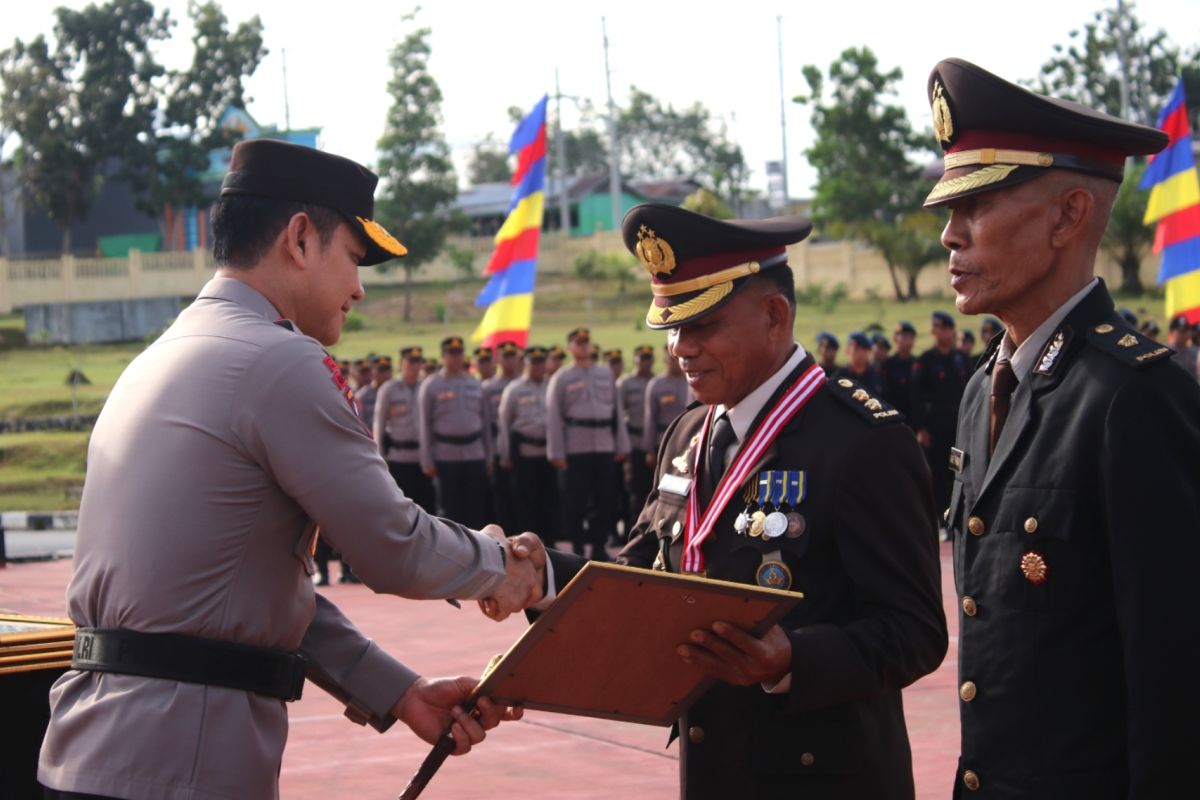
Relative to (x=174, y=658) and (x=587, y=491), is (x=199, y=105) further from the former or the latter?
(x=174, y=658)

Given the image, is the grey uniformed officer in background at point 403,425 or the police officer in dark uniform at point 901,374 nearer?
the grey uniformed officer in background at point 403,425

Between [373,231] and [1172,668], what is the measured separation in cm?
171

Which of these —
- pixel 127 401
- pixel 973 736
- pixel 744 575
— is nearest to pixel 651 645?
pixel 744 575

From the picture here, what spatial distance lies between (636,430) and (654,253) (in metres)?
12.2

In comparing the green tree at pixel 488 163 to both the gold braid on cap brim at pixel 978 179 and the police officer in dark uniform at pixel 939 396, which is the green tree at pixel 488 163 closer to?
the police officer in dark uniform at pixel 939 396

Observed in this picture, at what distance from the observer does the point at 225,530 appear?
271cm

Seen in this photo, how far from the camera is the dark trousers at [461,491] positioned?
14016 millimetres

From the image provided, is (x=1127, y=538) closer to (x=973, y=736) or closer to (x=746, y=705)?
(x=973, y=736)

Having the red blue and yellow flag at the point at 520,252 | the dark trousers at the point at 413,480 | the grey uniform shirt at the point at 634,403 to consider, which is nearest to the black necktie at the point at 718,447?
the dark trousers at the point at 413,480

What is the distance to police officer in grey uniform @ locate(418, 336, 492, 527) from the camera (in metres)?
14.0

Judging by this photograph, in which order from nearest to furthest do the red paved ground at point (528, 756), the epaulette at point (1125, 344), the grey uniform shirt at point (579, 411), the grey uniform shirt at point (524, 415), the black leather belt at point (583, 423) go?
the epaulette at point (1125, 344), the red paved ground at point (528, 756), the grey uniform shirt at point (579, 411), the black leather belt at point (583, 423), the grey uniform shirt at point (524, 415)

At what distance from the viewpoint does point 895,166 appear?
138 feet

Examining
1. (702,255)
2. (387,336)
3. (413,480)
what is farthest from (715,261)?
(387,336)

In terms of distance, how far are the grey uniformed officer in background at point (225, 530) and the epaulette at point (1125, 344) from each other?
1273 mm
